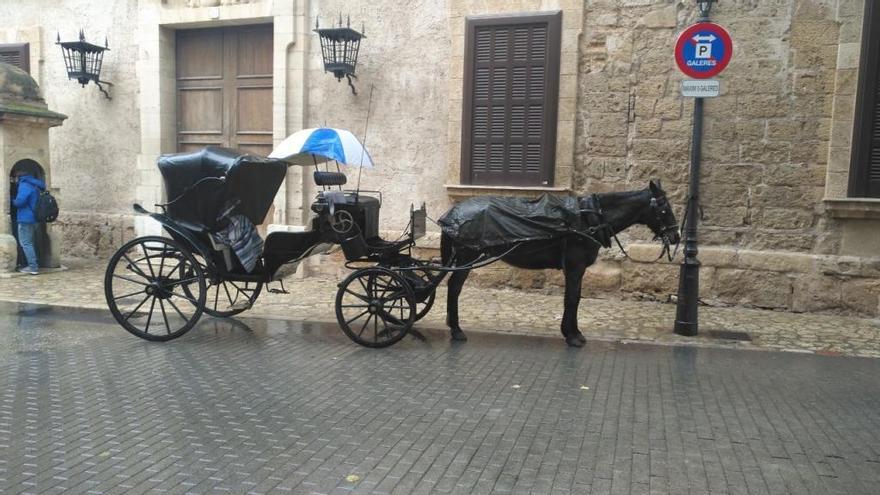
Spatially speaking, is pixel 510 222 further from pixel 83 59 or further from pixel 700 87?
pixel 83 59

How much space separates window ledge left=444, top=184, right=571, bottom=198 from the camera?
9.52 metres

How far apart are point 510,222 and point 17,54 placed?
10864 millimetres

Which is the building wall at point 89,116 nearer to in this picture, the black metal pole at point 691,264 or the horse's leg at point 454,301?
the horse's leg at point 454,301

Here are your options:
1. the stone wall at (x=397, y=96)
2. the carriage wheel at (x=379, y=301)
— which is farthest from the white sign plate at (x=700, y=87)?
the stone wall at (x=397, y=96)

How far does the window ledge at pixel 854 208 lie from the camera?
8.25 m

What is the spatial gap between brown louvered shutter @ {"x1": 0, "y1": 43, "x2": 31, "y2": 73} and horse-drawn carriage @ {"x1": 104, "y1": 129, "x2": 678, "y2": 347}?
26.2 ft

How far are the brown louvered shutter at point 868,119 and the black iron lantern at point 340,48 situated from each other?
21.9 feet

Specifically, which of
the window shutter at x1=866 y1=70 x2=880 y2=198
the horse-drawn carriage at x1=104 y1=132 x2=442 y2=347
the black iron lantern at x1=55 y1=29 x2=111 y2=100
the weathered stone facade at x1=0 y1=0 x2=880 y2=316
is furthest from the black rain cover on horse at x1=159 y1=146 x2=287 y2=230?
the window shutter at x1=866 y1=70 x2=880 y2=198

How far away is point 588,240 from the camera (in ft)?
20.8

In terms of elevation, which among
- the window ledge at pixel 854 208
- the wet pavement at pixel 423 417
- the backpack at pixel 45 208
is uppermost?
the window ledge at pixel 854 208

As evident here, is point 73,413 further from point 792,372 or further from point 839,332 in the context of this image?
point 839,332

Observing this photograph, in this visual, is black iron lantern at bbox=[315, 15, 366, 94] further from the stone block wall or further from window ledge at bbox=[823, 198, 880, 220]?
window ledge at bbox=[823, 198, 880, 220]

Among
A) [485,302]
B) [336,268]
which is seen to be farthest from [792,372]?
[336,268]

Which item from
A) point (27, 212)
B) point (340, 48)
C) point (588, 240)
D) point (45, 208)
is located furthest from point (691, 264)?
point (27, 212)
